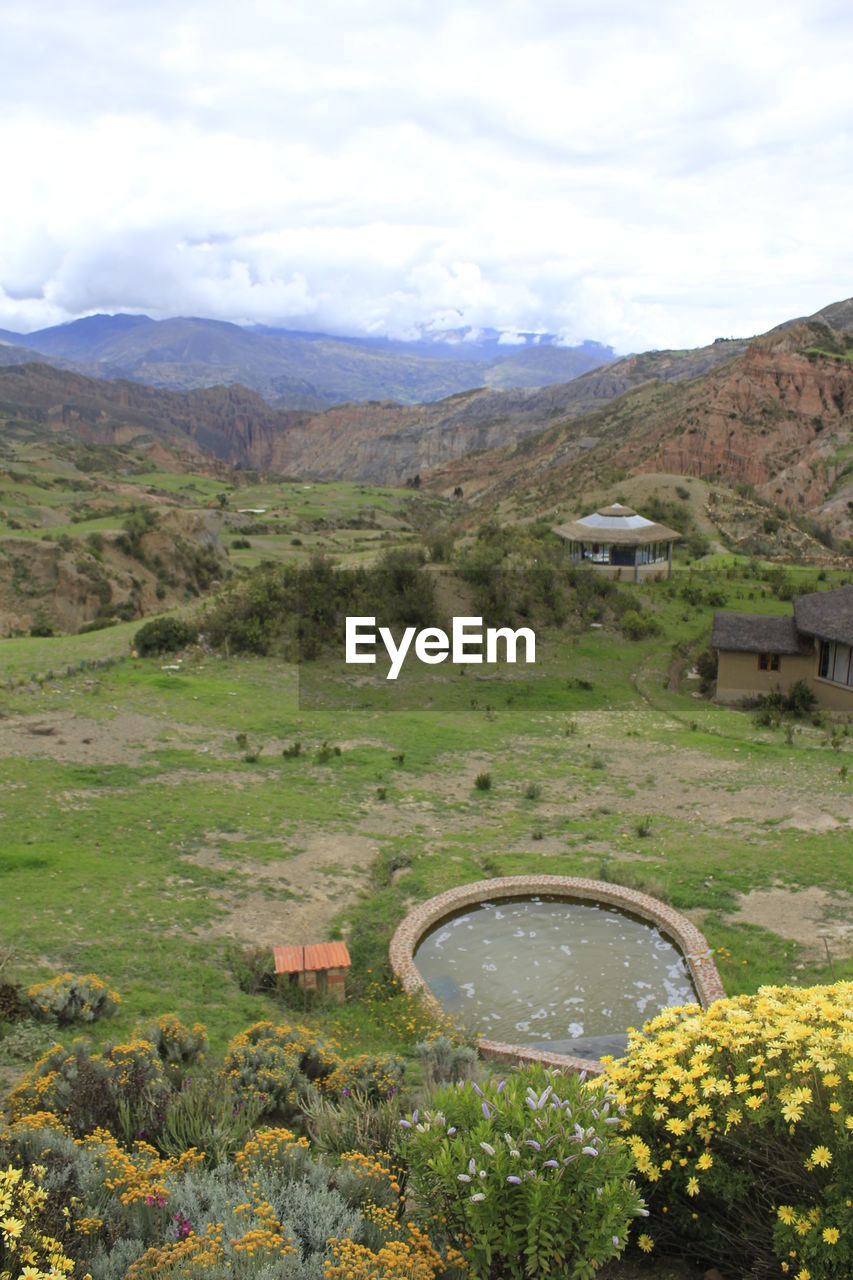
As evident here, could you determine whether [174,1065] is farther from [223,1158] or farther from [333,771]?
[333,771]

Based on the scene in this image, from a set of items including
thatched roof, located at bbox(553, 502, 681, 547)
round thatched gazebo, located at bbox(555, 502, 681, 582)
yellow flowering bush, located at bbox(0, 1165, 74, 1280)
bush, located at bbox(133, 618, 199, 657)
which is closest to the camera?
yellow flowering bush, located at bbox(0, 1165, 74, 1280)

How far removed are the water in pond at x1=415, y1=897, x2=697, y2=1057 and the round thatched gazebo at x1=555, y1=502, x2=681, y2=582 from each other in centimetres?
2386

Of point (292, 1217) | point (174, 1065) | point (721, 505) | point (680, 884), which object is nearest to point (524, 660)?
point (680, 884)

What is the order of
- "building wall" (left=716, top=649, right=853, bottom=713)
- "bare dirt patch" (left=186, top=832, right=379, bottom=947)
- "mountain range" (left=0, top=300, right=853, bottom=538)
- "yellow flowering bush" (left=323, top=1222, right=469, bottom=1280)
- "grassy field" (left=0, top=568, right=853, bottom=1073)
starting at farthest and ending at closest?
"mountain range" (left=0, top=300, right=853, bottom=538), "building wall" (left=716, top=649, right=853, bottom=713), "bare dirt patch" (left=186, top=832, right=379, bottom=947), "grassy field" (left=0, top=568, right=853, bottom=1073), "yellow flowering bush" (left=323, top=1222, right=469, bottom=1280)

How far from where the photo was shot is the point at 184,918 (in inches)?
366

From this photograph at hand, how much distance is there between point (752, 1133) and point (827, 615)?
19.3 meters

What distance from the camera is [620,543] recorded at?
33.2m

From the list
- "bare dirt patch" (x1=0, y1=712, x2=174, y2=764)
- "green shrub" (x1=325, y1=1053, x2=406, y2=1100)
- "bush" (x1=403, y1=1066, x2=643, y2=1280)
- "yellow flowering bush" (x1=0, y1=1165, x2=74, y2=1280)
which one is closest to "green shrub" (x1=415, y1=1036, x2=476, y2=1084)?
"green shrub" (x1=325, y1=1053, x2=406, y2=1100)

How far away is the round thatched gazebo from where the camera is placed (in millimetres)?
33312

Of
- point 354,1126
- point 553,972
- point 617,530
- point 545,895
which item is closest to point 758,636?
point 617,530

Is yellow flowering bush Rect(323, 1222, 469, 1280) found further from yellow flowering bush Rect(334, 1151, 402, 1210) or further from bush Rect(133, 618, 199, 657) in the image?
bush Rect(133, 618, 199, 657)

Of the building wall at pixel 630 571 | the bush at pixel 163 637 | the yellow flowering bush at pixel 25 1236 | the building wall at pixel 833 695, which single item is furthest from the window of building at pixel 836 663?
the yellow flowering bush at pixel 25 1236

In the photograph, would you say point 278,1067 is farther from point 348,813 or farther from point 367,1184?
point 348,813

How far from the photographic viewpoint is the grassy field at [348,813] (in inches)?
352
